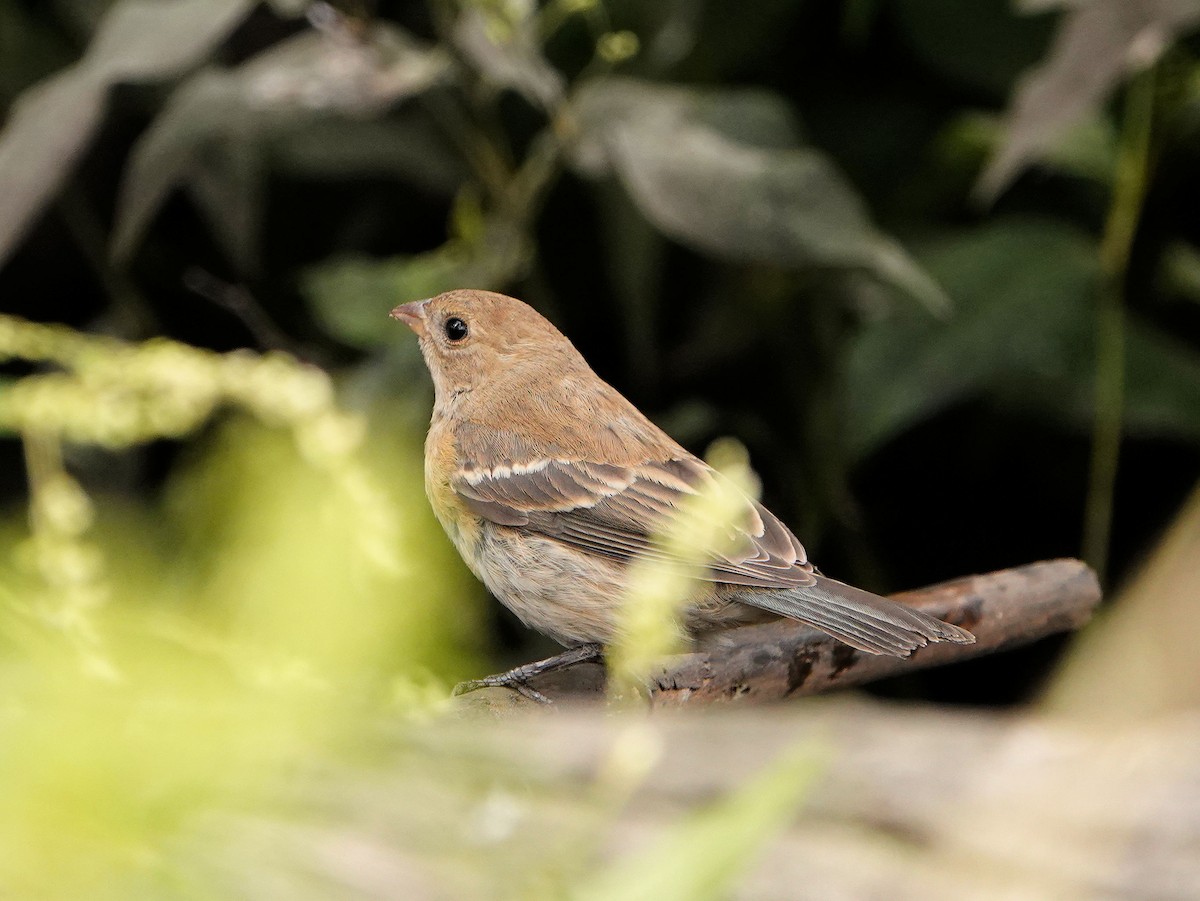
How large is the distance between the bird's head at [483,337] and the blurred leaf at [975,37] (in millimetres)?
1783

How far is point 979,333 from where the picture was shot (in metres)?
3.64

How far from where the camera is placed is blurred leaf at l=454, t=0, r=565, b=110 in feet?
10.00

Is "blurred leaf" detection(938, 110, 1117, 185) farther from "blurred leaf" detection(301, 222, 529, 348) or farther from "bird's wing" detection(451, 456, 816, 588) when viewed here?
"bird's wing" detection(451, 456, 816, 588)

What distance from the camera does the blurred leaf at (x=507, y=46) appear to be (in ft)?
10.00

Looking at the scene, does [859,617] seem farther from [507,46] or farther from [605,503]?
[507,46]

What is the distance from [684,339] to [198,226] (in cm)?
165

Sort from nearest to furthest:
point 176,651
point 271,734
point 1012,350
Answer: point 271,734 < point 176,651 < point 1012,350

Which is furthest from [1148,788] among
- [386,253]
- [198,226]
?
[198,226]

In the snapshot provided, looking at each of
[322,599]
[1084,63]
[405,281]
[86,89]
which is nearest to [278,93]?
[86,89]

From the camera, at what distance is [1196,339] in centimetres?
436

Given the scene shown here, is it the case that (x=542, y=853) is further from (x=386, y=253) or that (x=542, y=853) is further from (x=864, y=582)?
(x=386, y=253)

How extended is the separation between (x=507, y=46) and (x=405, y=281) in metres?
0.64

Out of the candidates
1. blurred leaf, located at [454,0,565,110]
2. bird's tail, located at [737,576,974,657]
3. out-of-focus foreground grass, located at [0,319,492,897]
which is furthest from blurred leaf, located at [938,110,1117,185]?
out-of-focus foreground grass, located at [0,319,492,897]

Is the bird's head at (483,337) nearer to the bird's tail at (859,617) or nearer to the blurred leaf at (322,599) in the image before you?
the bird's tail at (859,617)
